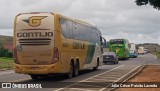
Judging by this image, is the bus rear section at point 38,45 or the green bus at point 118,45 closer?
the bus rear section at point 38,45

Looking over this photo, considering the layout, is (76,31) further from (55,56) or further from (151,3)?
(151,3)

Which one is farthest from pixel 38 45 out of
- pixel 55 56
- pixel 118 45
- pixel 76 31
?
pixel 118 45

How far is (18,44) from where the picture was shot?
2375 centimetres

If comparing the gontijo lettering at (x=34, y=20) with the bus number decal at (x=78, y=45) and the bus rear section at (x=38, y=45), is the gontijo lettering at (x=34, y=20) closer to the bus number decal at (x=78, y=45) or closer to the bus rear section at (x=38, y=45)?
the bus rear section at (x=38, y=45)

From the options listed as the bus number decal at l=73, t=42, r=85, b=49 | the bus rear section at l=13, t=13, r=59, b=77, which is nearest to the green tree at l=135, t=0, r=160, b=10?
the bus number decal at l=73, t=42, r=85, b=49

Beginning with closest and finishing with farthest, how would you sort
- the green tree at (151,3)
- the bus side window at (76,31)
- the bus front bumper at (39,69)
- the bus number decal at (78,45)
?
the bus front bumper at (39,69)
the bus number decal at (78,45)
the bus side window at (76,31)
the green tree at (151,3)

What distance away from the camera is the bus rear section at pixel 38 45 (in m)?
23.4

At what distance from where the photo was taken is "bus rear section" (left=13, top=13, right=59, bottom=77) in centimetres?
2336

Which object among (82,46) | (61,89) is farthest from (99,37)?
(61,89)

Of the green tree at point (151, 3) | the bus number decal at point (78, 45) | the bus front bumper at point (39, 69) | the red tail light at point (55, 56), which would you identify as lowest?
the bus front bumper at point (39, 69)

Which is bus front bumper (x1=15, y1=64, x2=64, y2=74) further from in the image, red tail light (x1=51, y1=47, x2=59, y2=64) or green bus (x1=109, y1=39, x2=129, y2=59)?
green bus (x1=109, y1=39, x2=129, y2=59)

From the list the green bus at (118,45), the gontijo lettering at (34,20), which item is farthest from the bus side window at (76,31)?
the green bus at (118,45)

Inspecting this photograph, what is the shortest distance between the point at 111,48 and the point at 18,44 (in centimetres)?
4210

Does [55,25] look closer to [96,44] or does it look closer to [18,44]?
[18,44]
